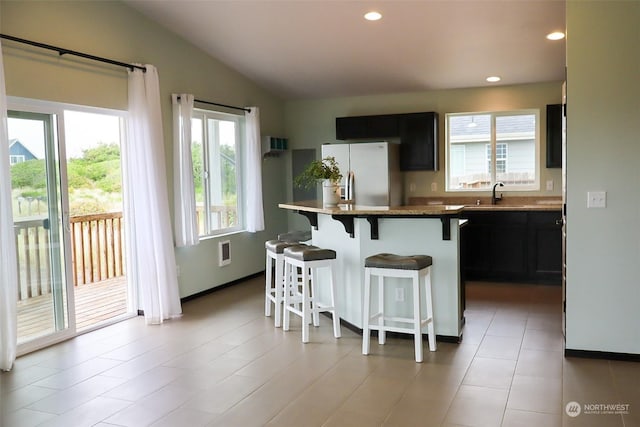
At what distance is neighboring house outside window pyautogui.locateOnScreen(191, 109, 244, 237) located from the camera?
6211 mm

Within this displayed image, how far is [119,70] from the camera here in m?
4.92

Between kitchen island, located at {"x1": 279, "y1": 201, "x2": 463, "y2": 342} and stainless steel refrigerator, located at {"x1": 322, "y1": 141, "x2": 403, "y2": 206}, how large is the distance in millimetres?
2202

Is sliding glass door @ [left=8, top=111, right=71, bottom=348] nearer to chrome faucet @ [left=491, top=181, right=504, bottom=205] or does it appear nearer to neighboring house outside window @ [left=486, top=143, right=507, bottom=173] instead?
chrome faucet @ [left=491, top=181, right=504, bottom=205]

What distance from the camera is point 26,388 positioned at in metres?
3.44

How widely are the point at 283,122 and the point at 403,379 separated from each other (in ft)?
17.1

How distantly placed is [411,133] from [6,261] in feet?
15.8

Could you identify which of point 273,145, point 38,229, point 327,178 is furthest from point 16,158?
point 273,145

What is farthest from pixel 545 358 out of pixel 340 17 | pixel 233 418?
pixel 340 17

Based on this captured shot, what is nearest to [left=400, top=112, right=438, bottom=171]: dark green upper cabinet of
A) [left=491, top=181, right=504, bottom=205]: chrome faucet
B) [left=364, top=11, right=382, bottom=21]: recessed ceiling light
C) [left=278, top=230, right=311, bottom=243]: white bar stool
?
[left=491, top=181, right=504, bottom=205]: chrome faucet

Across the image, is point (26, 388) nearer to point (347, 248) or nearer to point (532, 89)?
point (347, 248)

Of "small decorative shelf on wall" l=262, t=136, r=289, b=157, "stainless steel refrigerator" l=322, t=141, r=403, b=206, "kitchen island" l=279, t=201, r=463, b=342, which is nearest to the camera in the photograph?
"kitchen island" l=279, t=201, r=463, b=342

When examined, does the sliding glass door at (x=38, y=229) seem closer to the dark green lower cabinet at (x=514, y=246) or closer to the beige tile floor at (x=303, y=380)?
the beige tile floor at (x=303, y=380)

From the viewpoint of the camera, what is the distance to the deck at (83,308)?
4.25 m

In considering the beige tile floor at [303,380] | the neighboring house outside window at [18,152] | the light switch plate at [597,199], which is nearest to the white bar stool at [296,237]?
the beige tile floor at [303,380]
